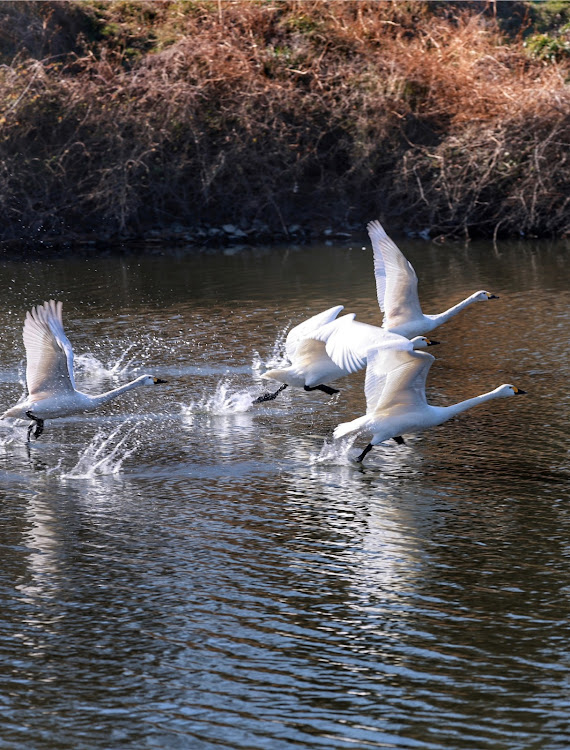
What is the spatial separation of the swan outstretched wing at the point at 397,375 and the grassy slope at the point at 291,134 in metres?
17.5

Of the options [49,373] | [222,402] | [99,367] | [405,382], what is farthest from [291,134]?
[405,382]

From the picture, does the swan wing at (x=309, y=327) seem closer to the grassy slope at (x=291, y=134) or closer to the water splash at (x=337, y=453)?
the water splash at (x=337, y=453)

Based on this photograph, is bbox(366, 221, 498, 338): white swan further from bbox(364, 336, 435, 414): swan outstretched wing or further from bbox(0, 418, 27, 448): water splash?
bbox(0, 418, 27, 448): water splash

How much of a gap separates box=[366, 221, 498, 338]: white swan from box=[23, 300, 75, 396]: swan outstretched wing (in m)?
3.41

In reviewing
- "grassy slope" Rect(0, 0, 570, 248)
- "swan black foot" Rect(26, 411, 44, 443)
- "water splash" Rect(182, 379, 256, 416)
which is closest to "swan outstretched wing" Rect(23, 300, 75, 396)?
"swan black foot" Rect(26, 411, 44, 443)

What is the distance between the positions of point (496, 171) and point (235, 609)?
21.3 m

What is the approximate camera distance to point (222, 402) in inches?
488

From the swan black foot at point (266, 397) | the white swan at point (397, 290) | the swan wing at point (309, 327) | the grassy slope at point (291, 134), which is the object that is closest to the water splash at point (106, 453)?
the swan black foot at point (266, 397)

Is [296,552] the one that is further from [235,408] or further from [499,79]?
[499,79]

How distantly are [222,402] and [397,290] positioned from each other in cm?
223

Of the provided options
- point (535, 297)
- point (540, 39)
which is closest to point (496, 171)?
point (540, 39)

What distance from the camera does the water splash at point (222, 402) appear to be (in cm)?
1218

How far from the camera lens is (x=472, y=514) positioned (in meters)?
8.70

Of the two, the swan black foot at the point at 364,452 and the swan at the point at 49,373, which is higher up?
the swan at the point at 49,373
